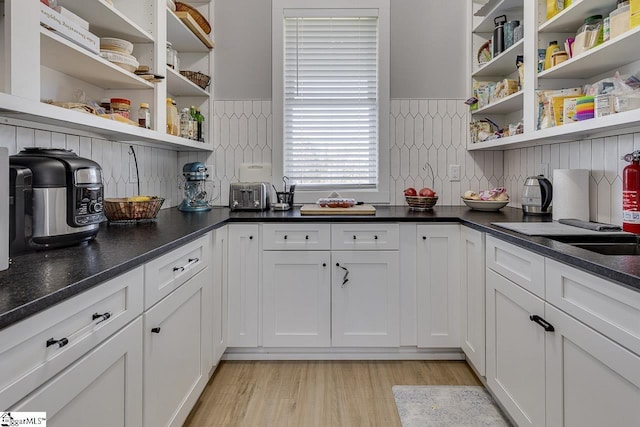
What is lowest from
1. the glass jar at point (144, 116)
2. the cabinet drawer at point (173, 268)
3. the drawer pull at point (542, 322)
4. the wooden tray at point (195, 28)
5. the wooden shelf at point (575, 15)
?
the drawer pull at point (542, 322)

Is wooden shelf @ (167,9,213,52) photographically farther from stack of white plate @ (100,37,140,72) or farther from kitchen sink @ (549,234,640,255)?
kitchen sink @ (549,234,640,255)

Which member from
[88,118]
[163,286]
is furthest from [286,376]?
[88,118]

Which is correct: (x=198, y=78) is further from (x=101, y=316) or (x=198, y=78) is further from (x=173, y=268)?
(x=101, y=316)

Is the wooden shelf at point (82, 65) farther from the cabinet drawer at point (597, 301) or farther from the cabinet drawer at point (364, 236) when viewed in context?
the cabinet drawer at point (597, 301)

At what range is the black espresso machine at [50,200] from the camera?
1190 millimetres

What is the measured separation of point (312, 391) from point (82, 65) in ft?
5.96

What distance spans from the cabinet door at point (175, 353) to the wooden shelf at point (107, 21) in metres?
1.15

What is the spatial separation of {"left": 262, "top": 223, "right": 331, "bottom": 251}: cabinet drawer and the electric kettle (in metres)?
1.16

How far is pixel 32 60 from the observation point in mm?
1194

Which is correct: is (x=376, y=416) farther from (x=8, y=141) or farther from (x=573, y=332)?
(x=8, y=141)

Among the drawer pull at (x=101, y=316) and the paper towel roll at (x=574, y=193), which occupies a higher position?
the paper towel roll at (x=574, y=193)

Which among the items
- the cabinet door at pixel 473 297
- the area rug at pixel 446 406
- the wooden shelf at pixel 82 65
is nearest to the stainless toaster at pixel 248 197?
the wooden shelf at pixel 82 65

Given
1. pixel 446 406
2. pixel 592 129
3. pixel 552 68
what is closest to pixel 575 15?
pixel 552 68

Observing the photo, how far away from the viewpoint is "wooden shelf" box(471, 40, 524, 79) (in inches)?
91.9
